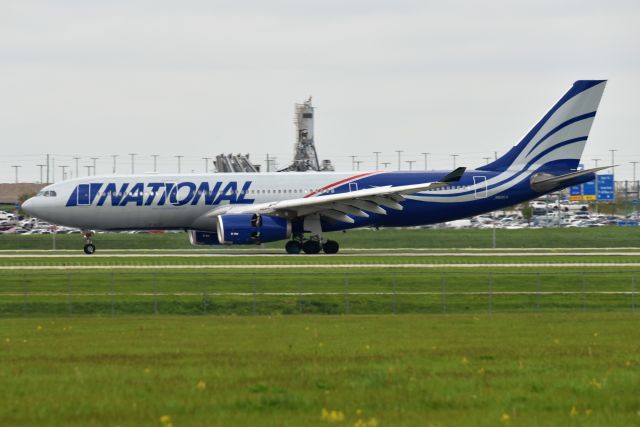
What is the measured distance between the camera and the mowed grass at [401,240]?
255 ft

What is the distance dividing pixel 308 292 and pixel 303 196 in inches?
864

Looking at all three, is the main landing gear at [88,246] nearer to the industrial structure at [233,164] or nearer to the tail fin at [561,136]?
the tail fin at [561,136]

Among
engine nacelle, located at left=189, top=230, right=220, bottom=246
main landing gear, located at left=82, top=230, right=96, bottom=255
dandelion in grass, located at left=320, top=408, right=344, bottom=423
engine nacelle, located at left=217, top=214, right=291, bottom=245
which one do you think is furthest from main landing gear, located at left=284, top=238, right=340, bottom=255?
dandelion in grass, located at left=320, top=408, right=344, bottom=423

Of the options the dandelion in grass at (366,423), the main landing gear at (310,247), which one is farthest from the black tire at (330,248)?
the dandelion in grass at (366,423)

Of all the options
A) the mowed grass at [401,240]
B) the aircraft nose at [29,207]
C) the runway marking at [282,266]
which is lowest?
the runway marking at [282,266]

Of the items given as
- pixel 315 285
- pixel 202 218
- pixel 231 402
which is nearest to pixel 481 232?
pixel 202 218

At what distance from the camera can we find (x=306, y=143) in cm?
14600

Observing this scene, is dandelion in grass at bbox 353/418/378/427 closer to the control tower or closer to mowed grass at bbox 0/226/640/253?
mowed grass at bbox 0/226/640/253

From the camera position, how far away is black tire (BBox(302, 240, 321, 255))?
207 feet

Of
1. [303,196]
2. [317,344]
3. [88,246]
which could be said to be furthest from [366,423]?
[88,246]

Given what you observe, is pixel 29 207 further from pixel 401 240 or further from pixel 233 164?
pixel 233 164

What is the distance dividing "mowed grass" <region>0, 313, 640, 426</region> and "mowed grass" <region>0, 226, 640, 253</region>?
1737 inches

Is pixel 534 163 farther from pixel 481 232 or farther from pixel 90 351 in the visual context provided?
pixel 90 351

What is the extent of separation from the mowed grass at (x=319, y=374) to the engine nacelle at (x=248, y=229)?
1097 inches
